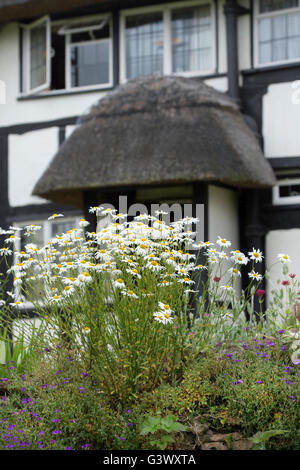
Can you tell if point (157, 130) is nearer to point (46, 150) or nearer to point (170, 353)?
point (46, 150)

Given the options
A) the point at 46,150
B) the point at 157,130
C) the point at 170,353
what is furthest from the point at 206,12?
the point at 170,353

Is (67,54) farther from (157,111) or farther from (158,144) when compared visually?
(158,144)

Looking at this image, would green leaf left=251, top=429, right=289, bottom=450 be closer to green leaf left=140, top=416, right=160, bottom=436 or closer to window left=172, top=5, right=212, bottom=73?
green leaf left=140, top=416, right=160, bottom=436

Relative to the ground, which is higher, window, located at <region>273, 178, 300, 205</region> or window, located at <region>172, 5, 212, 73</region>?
window, located at <region>172, 5, 212, 73</region>

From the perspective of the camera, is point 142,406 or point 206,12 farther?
point 206,12

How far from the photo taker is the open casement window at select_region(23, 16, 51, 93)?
11.5 metres

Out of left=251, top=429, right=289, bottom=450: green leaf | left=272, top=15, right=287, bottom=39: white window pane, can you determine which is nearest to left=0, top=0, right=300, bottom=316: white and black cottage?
left=272, top=15, right=287, bottom=39: white window pane

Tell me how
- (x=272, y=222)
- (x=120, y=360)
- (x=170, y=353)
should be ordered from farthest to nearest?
(x=272, y=222) → (x=170, y=353) → (x=120, y=360)

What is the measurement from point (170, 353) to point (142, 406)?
1.99 feet

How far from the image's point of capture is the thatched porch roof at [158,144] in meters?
9.03

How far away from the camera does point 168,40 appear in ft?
36.1

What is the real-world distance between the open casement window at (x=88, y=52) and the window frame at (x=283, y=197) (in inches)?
126
